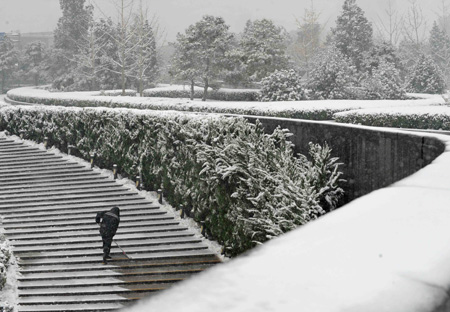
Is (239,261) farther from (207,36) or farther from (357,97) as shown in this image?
(207,36)

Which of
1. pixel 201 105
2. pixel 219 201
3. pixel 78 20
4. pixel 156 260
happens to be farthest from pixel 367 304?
pixel 78 20

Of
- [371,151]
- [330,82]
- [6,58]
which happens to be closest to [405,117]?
[371,151]

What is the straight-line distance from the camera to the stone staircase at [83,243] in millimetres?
15078

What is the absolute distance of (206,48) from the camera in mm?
42469

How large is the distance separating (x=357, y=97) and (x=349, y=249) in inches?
1419

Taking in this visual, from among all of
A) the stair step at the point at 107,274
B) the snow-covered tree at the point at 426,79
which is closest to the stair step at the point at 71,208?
the stair step at the point at 107,274

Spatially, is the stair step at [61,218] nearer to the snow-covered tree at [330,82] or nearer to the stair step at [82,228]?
the stair step at [82,228]

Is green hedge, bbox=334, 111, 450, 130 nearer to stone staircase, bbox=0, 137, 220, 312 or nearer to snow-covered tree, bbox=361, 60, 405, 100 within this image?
stone staircase, bbox=0, 137, 220, 312

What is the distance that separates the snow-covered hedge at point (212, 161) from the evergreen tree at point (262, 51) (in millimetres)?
19188

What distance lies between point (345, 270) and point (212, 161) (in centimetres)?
1461

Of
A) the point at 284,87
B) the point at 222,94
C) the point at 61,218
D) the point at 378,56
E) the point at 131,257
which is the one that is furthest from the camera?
the point at 378,56

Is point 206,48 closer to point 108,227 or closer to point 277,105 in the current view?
point 277,105

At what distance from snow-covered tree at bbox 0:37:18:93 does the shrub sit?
185 feet

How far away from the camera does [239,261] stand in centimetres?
135
